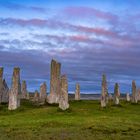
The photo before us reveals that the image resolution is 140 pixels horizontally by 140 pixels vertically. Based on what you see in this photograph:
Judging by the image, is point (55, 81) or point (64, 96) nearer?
point (64, 96)

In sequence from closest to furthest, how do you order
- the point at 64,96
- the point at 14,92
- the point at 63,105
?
the point at 63,105, the point at 64,96, the point at 14,92

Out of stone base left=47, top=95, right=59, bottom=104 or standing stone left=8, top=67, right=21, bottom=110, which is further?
stone base left=47, top=95, right=59, bottom=104

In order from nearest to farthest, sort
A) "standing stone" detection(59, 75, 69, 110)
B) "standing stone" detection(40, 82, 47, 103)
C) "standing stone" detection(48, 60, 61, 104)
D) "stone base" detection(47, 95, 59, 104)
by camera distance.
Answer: "standing stone" detection(59, 75, 69, 110)
"stone base" detection(47, 95, 59, 104)
"standing stone" detection(48, 60, 61, 104)
"standing stone" detection(40, 82, 47, 103)

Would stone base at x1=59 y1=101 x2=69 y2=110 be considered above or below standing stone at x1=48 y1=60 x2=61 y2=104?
below

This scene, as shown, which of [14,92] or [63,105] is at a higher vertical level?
[14,92]

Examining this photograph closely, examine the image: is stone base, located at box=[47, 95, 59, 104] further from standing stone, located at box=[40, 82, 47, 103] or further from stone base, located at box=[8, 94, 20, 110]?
stone base, located at box=[8, 94, 20, 110]

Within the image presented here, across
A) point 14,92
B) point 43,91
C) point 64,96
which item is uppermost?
point 14,92

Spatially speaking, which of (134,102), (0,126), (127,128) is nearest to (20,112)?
(0,126)

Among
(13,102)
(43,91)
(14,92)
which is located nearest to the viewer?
(13,102)

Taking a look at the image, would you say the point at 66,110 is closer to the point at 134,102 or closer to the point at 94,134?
the point at 94,134

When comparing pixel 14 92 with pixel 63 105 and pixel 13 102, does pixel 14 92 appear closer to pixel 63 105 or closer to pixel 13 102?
pixel 13 102

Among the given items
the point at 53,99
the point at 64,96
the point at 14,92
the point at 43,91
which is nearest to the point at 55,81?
the point at 53,99

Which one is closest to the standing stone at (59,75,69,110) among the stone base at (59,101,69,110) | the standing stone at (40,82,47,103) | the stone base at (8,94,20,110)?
the stone base at (59,101,69,110)

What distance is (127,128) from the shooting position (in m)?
30.2
